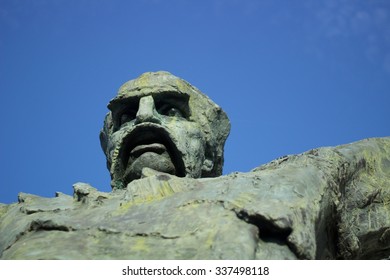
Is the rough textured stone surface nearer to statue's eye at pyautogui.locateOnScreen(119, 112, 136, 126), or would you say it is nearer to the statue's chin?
the statue's chin

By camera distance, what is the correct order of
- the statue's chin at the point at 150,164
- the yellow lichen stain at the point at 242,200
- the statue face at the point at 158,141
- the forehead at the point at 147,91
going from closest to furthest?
the yellow lichen stain at the point at 242,200, the statue's chin at the point at 150,164, the statue face at the point at 158,141, the forehead at the point at 147,91

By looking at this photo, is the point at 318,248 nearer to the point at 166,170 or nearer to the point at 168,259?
the point at 168,259

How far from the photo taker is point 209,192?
6.38 metres

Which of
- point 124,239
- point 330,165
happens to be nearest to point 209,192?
point 124,239

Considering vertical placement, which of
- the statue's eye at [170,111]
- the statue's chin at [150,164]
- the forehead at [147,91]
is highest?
the forehead at [147,91]

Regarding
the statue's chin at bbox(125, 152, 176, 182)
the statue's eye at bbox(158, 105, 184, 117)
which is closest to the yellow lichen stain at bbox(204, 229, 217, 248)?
the statue's chin at bbox(125, 152, 176, 182)

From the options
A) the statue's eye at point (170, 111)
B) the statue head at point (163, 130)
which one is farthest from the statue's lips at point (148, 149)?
the statue's eye at point (170, 111)

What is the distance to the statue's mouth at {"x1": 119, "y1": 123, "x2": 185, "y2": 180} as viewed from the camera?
27.2 feet

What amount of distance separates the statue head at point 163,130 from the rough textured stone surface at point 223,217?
93 centimetres

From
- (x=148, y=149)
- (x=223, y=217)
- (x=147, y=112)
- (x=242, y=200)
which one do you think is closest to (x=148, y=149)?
(x=148, y=149)

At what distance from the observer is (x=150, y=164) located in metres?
8.20

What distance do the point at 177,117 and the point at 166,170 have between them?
0.79 m

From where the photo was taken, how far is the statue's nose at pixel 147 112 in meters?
8.38

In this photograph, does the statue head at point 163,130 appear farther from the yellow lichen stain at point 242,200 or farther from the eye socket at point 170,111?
the yellow lichen stain at point 242,200
